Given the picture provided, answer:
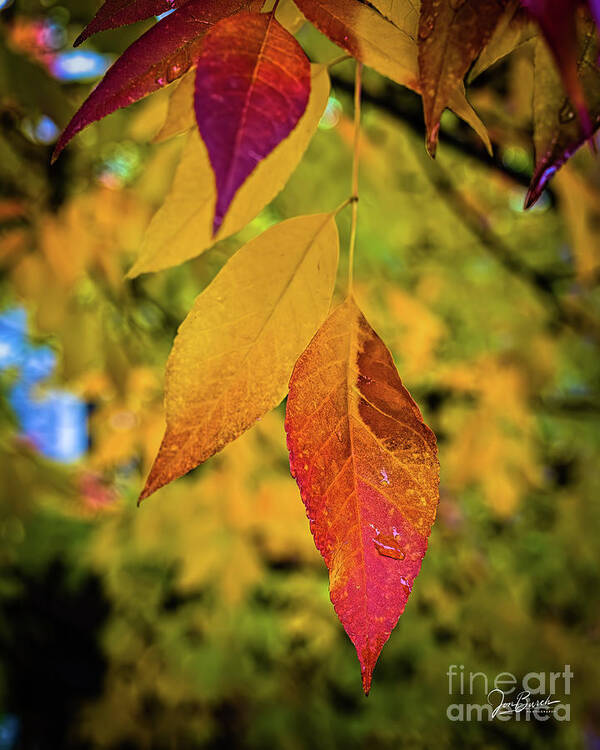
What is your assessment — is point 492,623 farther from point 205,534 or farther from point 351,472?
point 351,472

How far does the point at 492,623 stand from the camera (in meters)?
1.77

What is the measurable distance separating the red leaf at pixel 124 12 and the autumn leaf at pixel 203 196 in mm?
58

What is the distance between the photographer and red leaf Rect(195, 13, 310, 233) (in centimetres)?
20

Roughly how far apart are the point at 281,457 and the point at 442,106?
153 cm

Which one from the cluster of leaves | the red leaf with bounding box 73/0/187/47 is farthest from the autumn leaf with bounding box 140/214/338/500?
the red leaf with bounding box 73/0/187/47

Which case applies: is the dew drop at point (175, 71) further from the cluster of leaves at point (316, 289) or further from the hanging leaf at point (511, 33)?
the hanging leaf at point (511, 33)

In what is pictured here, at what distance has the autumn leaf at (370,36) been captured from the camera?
28 cm

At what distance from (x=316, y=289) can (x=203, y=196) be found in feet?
0.26

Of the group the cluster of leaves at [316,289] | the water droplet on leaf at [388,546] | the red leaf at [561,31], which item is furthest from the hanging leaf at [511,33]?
the water droplet on leaf at [388,546]

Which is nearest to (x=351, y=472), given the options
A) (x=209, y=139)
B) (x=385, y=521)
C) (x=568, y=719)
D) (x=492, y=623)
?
(x=385, y=521)

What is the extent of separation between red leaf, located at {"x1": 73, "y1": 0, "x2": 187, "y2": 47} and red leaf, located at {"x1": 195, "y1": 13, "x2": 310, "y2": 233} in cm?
4

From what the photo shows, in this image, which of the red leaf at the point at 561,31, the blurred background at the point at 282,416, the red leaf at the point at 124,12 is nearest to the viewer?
the red leaf at the point at 561,31

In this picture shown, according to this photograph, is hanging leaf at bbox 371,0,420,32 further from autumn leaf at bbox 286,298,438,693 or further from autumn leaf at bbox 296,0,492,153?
autumn leaf at bbox 286,298,438,693

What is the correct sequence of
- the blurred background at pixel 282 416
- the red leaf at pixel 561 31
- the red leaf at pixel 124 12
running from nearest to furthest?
the red leaf at pixel 561 31 < the red leaf at pixel 124 12 < the blurred background at pixel 282 416
